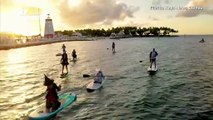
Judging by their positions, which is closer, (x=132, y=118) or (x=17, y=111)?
(x=132, y=118)

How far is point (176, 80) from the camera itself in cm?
3541

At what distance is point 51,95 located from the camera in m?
19.7

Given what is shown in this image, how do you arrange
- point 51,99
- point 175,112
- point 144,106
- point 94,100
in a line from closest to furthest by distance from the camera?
point 51,99 → point 175,112 → point 144,106 → point 94,100

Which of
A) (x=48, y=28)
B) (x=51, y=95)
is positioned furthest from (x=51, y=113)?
(x=48, y=28)

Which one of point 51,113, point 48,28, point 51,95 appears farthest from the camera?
point 48,28

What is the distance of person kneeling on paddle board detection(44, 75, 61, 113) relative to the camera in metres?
19.3

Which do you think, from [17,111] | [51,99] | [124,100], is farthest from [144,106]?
[17,111]

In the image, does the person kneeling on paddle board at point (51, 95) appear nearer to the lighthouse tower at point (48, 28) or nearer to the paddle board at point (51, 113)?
the paddle board at point (51, 113)

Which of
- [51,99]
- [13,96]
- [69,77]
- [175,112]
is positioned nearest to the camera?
[51,99]

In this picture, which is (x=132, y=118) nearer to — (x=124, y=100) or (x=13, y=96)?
(x=124, y=100)

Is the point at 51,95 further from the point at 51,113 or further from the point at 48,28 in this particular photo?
the point at 48,28

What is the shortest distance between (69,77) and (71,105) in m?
14.7

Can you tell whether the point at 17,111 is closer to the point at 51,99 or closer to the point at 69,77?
the point at 51,99

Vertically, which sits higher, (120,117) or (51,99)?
(51,99)
